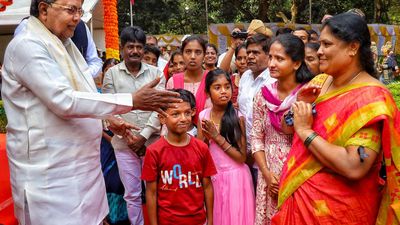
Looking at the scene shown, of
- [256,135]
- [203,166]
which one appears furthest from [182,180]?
[256,135]

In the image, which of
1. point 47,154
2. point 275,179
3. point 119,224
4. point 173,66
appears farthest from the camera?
point 173,66

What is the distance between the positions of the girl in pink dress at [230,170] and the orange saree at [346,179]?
50.0 inches

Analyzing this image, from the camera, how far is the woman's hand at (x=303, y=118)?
7.00ft

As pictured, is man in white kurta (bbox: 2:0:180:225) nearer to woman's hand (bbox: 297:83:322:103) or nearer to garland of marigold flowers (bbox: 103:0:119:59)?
woman's hand (bbox: 297:83:322:103)

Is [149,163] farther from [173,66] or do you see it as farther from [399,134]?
[173,66]

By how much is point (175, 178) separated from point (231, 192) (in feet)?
1.82

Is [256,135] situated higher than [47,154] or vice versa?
[47,154]

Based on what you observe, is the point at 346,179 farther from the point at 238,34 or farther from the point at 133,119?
the point at 238,34

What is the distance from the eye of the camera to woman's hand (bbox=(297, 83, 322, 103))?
2217mm

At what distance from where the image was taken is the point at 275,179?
2.88 m

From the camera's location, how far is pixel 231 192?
3.48 m

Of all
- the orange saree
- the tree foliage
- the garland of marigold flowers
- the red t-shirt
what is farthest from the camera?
the tree foliage

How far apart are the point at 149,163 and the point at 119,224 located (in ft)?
4.98

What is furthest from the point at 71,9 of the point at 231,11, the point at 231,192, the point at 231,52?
the point at 231,11
